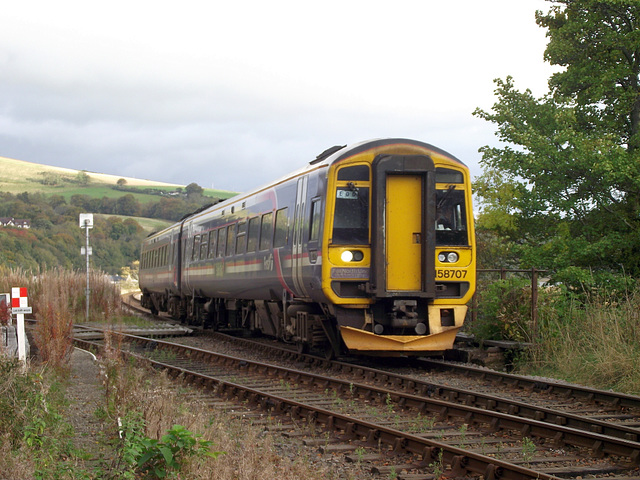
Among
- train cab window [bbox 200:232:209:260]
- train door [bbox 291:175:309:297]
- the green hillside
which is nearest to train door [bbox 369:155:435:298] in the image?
train door [bbox 291:175:309:297]

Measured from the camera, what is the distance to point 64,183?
4441 inches

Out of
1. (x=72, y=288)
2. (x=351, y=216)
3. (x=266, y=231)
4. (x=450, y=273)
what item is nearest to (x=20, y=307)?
(x=266, y=231)

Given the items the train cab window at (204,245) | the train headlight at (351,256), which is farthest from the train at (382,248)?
the train cab window at (204,245)

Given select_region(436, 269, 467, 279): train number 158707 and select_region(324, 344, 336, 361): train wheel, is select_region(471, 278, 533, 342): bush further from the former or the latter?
select_region(324, 344, 336, 361): train wheel

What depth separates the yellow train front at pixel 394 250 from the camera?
10562 millimetres

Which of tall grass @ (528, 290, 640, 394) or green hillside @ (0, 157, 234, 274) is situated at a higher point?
green hillside @ (0, 157, 234, 274)

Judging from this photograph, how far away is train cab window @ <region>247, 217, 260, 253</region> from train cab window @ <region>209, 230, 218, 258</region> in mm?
3051

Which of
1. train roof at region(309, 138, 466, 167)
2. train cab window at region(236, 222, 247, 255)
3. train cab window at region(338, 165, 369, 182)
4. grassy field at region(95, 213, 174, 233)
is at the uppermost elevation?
grassy field at region(95, 213, 174, 233)

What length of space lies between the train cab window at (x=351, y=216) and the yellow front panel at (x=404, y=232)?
33 cm

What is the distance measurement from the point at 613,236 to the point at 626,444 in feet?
40.0

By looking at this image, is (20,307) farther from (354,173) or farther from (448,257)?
(448,257)

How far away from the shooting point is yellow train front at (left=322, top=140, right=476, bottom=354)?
34.7ft

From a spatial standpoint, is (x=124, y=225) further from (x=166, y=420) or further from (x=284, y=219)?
(x=166, y=420)

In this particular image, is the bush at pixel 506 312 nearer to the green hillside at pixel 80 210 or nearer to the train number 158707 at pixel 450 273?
the train number 158707 at pixel 450 273
